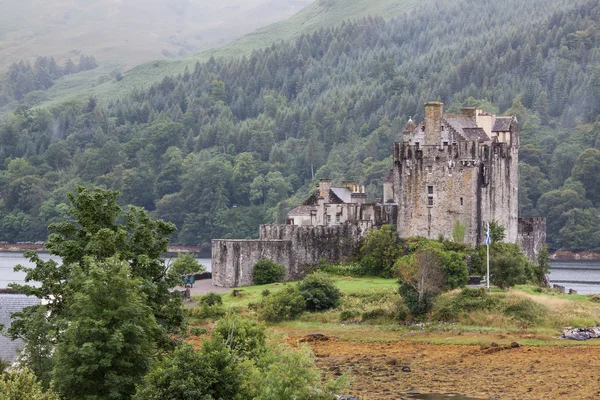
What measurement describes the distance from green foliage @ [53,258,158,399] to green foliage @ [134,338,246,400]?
163 cm

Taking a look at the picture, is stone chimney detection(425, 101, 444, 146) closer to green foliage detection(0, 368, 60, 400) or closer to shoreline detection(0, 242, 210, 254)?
green foliage detection(0, 368, 60, 400)

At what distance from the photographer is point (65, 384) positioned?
39531 mm

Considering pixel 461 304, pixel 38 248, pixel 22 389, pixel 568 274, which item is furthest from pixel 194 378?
pixel 38 248

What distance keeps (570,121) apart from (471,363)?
144 m

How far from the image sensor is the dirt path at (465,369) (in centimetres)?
5141

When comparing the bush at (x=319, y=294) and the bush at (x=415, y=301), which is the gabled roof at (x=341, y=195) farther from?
the bush at (x=415, y=301)

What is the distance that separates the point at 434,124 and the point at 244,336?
Result: 3506cm

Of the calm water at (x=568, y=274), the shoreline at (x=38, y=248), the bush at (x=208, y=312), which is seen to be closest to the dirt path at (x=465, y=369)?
the bush at (x=208, y=312)

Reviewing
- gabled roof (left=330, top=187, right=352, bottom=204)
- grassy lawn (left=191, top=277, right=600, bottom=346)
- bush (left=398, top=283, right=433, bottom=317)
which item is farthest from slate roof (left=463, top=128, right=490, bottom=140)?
bush (left=398, top=283, right=433, bottom=317)

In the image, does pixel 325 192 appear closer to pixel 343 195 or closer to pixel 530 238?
pixel 343 195

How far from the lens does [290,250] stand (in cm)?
8212

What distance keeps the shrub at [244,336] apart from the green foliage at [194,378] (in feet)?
22.9

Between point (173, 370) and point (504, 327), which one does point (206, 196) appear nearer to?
point (504, 327)

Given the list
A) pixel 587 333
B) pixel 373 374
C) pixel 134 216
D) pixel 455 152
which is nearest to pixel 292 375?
pixel 134 216
